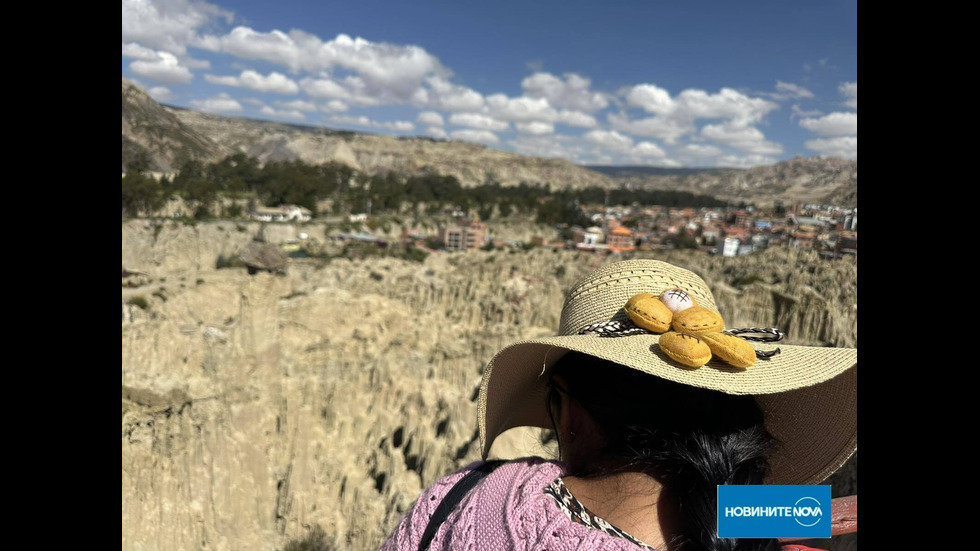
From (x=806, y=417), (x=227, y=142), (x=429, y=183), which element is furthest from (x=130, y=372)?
(x=227, y=142)

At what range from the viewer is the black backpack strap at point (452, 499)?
35.7 inches

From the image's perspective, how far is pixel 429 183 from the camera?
5047 centimetres

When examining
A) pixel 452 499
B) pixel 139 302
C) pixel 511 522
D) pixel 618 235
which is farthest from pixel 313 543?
pixel 618 235

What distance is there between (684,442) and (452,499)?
0.41m

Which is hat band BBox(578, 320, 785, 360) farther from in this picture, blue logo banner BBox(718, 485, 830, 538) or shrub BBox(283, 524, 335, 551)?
shrub BBox(283, 524, 335, 551)

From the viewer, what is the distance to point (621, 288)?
3.33 feet

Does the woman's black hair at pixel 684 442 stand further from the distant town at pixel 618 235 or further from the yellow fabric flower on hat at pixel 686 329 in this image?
the distant town at pixel 618 235

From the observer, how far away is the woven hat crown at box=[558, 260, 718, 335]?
1006 mm

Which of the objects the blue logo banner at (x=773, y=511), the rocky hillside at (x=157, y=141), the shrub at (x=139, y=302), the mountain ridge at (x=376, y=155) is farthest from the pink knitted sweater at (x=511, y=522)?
the mountain ridge at (x=376, y=155)

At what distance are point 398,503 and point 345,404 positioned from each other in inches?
56.6

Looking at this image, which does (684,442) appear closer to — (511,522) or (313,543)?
(511,522)

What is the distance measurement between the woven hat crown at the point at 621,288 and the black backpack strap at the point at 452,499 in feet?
1.07
